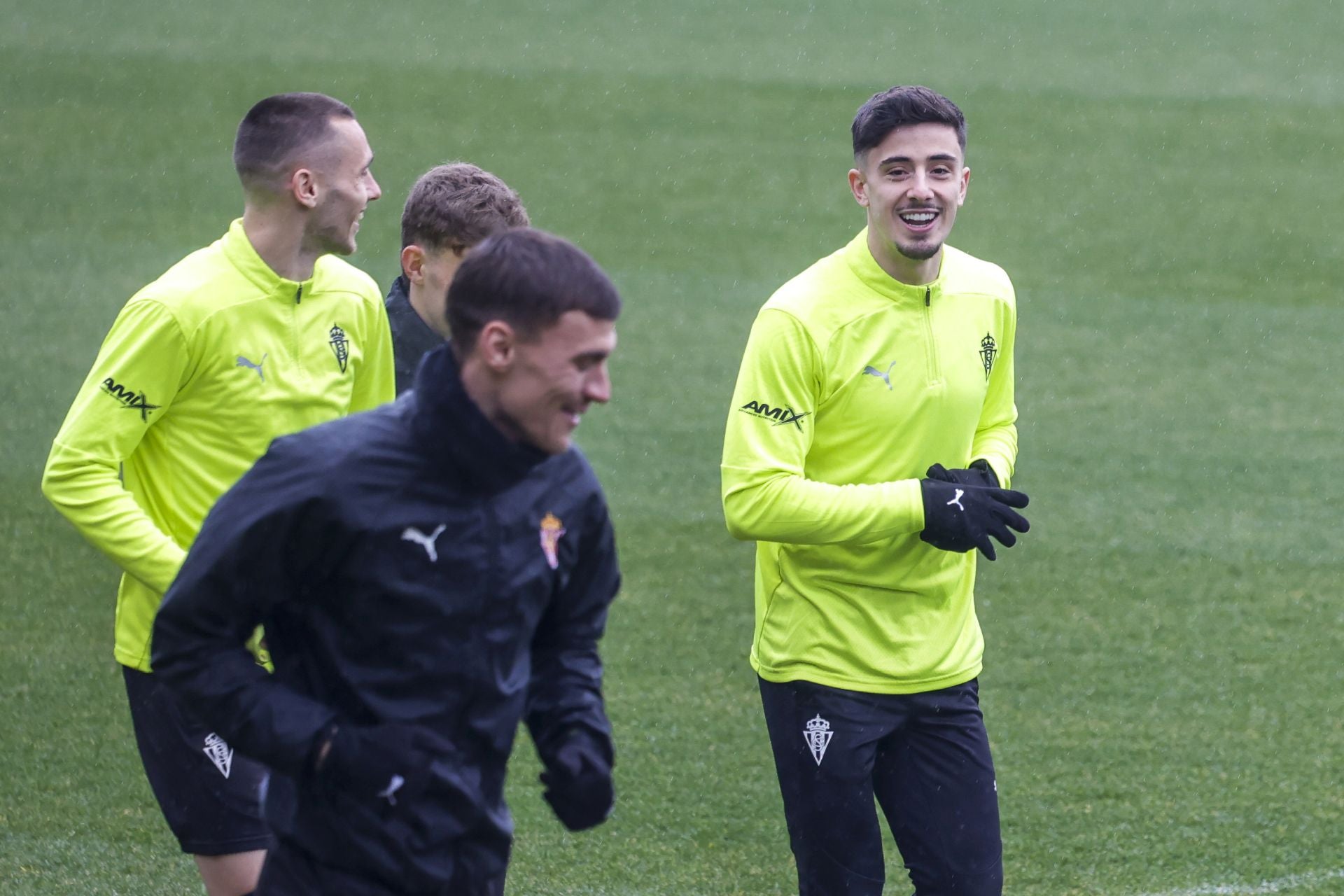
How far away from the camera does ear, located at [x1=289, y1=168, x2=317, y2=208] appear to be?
3771 mm

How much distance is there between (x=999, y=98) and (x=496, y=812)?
16.3m

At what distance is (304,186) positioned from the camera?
3775mm

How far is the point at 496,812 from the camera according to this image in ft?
8.91

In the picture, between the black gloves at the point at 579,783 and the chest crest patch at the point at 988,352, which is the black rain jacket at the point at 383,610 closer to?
the black gloves at the point at 579,783

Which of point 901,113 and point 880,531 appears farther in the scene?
point 901,113

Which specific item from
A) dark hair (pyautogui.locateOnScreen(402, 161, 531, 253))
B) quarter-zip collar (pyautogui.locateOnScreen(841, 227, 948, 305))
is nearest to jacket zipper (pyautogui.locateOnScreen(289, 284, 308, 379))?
dark hair (pyautogui.locateOnScreen(402, 161, 531, 253))

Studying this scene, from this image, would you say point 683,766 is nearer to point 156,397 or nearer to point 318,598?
point 156,397

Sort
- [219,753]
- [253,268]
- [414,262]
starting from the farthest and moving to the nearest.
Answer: [414,262]
[253,268]
[219,753]

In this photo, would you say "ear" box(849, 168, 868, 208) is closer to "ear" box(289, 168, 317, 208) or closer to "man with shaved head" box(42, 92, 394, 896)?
"man with shaved head" box(42, 92, 394, 896)

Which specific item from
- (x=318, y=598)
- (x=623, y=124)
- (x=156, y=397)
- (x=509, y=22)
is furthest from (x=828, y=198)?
(x=318, y=598)

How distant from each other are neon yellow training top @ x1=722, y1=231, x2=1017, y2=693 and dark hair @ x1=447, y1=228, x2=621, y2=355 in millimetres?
1262

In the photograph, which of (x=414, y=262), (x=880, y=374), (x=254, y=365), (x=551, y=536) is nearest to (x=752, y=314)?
(x=414, y=262)

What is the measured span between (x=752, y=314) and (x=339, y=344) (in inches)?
344

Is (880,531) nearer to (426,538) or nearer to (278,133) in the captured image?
(426,538)
